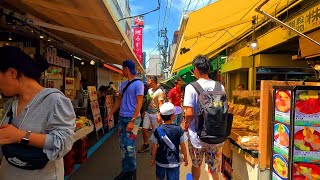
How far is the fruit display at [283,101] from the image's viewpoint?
3.24 m

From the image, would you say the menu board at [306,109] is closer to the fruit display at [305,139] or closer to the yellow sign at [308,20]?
the fruit display at [305,139]

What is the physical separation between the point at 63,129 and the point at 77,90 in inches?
402

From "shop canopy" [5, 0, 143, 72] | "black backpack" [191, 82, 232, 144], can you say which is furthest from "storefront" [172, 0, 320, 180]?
"shop canopy" [5, 0, 143, 72]

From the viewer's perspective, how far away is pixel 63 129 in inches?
77.8

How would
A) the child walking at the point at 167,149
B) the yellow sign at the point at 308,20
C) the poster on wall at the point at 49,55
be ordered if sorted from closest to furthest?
1. the child walking at the point at 167,149
2. the yellow sign at the point at 308,20
3. the poster on wall at the point at 49,55

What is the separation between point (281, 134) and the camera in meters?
3.37

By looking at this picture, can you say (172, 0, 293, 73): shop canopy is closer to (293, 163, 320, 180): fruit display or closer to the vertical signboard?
(293, 163, 320, 180): fruit display

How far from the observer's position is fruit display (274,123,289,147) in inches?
128

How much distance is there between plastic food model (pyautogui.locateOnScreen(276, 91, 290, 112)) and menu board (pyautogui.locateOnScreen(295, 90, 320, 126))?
0.39 ft

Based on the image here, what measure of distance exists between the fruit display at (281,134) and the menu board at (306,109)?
0.57 ft

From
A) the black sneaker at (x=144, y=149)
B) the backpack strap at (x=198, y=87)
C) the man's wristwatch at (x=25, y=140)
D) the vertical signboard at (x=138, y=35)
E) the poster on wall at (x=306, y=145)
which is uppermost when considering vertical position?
the vertical signboard at (x=138, y=35)

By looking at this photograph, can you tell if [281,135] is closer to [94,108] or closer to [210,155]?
[210,155]

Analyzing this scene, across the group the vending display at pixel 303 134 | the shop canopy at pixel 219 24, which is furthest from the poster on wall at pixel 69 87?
the vending display at pixel 303 134

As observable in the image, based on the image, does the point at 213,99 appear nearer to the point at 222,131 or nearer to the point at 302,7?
the point at 222,131
